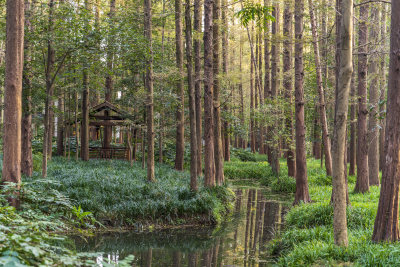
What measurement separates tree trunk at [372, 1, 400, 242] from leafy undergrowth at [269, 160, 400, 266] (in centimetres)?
36

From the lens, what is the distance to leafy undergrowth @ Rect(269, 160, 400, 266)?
5.55 m

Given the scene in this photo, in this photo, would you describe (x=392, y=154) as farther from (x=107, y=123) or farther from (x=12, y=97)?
(x=107, y=123)

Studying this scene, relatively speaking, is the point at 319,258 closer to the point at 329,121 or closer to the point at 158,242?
the point at 158,242

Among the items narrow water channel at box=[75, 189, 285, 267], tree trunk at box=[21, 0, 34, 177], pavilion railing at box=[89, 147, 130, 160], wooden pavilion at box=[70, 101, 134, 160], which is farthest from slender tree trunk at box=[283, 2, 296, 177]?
pavilion railing at box=[89, 147, 130, 160]

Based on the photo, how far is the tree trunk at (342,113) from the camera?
5621 millimetres

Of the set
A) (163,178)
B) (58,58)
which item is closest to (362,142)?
(163,178)

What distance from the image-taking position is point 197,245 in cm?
908

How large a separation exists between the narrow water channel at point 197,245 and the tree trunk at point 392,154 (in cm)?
242

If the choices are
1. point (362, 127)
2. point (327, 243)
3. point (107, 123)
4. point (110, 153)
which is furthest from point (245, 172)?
point (327, 243)

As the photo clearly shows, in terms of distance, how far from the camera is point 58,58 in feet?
41.4

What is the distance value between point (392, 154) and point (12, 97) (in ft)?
22.8

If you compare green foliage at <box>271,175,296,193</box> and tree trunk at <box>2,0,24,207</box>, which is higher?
tree trunk at <box>2,0,24,207</box>

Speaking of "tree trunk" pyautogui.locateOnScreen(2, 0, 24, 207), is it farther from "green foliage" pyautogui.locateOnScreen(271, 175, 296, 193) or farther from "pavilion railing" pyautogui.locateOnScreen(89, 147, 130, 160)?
"pavilion railing" pyautogui.locateOnScreen(89, 147, 130, 160)

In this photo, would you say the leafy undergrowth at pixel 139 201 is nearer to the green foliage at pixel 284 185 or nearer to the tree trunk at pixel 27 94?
the tree trunk at pixel 27 94
